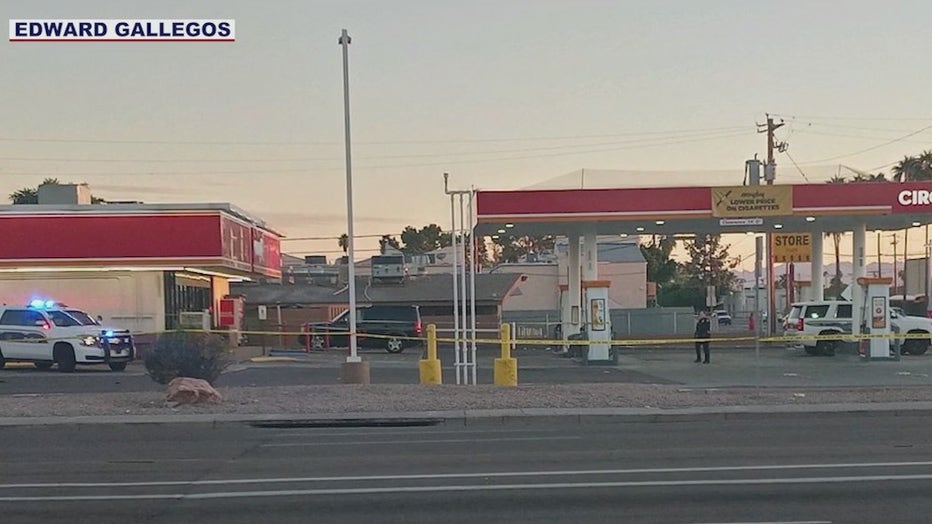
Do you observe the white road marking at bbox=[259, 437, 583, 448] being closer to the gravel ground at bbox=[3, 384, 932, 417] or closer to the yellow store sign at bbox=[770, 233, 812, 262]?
the gravel ground at bbox=[3, 384, 932, 417]

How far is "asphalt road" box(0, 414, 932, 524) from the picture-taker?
9.27 metres

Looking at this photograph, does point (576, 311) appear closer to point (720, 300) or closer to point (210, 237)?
point (210, 237)

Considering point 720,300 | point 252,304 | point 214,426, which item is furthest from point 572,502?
point 720,300

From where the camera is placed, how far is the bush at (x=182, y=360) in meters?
21.0

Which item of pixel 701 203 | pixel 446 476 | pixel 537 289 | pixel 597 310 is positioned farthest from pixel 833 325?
pixel 537 289

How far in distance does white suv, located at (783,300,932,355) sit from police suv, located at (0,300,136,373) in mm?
21719

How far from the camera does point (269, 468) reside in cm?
1233

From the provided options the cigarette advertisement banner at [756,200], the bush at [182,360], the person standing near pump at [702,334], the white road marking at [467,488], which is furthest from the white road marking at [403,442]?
the person standing near pump at [702,334]

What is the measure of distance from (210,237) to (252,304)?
19.7m

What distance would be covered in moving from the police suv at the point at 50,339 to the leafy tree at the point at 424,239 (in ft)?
282

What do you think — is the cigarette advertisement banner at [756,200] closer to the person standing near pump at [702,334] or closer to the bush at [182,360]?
the person standing near pump at [702,334]

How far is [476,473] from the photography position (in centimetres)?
1168

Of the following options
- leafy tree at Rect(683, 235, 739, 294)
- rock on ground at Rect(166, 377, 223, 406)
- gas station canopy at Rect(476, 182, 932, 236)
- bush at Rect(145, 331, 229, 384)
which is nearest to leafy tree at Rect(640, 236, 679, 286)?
leafy tree at Rect(683, 235, 739, 294)

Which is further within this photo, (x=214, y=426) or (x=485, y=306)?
(x=485, y=306)
